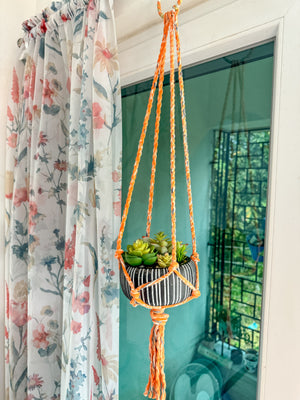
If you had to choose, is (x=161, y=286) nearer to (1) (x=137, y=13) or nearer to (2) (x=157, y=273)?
(2) (x=157, y=273)

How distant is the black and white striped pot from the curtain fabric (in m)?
0.29

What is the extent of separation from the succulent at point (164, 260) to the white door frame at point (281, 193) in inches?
9.6

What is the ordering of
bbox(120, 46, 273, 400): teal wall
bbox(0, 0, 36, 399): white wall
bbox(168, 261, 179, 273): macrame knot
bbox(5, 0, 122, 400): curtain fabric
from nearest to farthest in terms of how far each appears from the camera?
bbox(168, 261, 179, 273): macrame knot → bbox(120, 46, 273, 400): teal wall → bbox(5, 0, 122, 400): curtain fabric → bbox(0, 0, 36, 399): white wall

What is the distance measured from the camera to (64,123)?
1193mm

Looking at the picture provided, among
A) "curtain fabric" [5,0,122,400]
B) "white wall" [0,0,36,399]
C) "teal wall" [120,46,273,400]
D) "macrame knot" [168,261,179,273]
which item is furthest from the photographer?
"white wall" [0,0,36,399]

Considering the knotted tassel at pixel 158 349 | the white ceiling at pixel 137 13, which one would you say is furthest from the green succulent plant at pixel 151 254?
the white ceiling at pixel 137 13

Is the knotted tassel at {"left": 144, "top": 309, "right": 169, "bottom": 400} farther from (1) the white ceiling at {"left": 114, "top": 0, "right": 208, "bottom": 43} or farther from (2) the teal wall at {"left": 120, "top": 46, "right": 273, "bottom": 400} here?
(1) the white ceiling at {"left": 114, "top": 0, "right": 208, "bottom": 43}

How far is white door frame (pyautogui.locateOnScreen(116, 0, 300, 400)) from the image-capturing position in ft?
2.24

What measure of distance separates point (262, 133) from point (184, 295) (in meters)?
0.46

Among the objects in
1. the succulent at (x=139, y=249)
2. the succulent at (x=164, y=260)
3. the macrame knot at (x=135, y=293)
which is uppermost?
the succulent at (x=139, y=249)

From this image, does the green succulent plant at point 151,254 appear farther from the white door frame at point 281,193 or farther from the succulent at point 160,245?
the white door frame at point 281,193

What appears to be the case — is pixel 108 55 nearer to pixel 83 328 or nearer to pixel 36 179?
pixel 36 179

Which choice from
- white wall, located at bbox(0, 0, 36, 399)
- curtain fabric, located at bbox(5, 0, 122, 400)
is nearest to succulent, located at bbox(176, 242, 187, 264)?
curtain fabric, located at bbox(5, 0, 122, 400)

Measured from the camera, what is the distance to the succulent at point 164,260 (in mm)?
688
